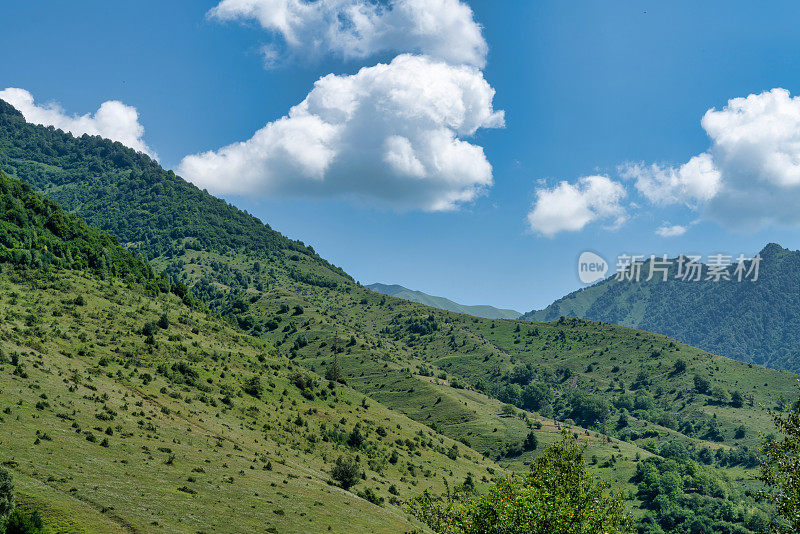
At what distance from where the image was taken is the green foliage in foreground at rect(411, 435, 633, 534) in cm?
3466

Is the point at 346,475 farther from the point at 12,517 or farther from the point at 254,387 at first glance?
the point at 12,517

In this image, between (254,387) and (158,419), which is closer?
(158,419)

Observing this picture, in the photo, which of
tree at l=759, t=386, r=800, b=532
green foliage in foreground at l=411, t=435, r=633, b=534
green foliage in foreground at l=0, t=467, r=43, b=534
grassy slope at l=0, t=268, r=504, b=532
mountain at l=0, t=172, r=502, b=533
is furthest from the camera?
mountain at l=0, t=172, r=502, b=533

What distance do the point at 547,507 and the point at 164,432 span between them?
168ft

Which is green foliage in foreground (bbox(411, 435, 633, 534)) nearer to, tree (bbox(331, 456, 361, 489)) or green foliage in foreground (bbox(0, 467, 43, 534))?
green foliage in foreground (bbox(0, 467, 43, 534))

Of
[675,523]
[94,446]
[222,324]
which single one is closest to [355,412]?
[222,324]

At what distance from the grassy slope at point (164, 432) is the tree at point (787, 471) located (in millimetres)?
38136

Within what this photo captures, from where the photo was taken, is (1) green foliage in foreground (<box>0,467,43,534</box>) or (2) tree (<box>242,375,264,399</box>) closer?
(1) green foliage in foreground (<box>0,467,43,534</box>)

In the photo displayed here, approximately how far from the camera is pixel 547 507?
35.5 m

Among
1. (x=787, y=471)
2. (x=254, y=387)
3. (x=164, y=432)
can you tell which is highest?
(x=787, y=471)

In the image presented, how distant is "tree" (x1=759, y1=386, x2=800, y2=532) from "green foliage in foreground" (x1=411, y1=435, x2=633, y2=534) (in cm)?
1021

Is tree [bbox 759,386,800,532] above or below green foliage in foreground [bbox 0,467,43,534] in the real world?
above

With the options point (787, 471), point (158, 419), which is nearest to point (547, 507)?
point (787, 471)

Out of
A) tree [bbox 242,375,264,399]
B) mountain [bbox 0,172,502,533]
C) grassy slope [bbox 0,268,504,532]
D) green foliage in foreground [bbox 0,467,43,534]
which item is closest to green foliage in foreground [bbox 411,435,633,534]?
mountain [bbox 0,172,502,533]
